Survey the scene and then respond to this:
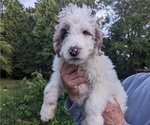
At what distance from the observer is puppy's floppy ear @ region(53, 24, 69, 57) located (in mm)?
3047

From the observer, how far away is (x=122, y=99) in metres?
3.20

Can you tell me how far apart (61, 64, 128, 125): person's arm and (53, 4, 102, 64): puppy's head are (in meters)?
0.19

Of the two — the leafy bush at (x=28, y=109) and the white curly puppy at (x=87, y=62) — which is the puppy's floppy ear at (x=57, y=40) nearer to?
the white curly puppy at (x=87, y=62)

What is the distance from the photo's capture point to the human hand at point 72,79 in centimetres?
305

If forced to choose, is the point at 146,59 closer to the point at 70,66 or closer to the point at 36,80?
the point at 36,80

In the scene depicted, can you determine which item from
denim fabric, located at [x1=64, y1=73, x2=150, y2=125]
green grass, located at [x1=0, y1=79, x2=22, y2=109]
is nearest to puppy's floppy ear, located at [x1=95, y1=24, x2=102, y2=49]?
denim fabric, located at [x1=64, y1=73, x2=150, y2=125]

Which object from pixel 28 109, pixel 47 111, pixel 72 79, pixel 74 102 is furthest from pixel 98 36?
pixel 28 109

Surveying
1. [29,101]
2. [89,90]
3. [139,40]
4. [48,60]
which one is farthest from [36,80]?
[139,40]

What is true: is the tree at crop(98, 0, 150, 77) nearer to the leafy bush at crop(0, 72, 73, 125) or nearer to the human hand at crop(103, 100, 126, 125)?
the leafy bush at crop(0, 72, 73, 125)

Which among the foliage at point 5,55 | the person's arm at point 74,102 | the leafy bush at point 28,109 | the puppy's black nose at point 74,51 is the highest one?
the puppy's black nose at point 74,51

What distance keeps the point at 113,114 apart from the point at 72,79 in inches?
19.0

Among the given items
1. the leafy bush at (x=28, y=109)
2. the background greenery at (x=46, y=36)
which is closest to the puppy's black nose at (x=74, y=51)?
the leafy bush at (x=28, y=109)

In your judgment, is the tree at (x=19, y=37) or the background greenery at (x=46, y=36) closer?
the background greenery at (x=46, y=36)

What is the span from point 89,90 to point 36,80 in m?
4.34
